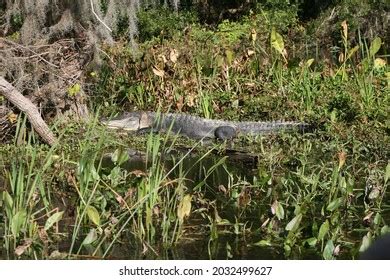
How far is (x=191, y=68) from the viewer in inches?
356

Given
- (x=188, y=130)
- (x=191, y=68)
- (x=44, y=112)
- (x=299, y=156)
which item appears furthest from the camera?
(x=191, y=68)

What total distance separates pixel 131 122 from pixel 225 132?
110 centimetres

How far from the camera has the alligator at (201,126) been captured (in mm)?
7848

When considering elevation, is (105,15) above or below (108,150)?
above

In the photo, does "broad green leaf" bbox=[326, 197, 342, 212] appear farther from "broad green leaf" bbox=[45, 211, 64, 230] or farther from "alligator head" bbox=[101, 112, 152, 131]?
"alligator head" bbox=[101, 112, 152, 131]

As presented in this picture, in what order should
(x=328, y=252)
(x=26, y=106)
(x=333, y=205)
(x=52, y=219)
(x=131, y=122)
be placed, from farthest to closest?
(x=131, y=122), (x=26, y=106), (x=333, y=205), (x=52, y=219), (x=328, y=252)

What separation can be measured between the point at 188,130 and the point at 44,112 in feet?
4.81

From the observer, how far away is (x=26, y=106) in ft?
22.1

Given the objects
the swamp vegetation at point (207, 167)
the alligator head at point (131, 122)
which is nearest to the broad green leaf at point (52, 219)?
the swamp vegetation at point (207, 167)

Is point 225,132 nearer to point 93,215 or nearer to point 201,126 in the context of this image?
point 201,126

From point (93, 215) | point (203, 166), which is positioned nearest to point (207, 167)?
point (203, 166)
